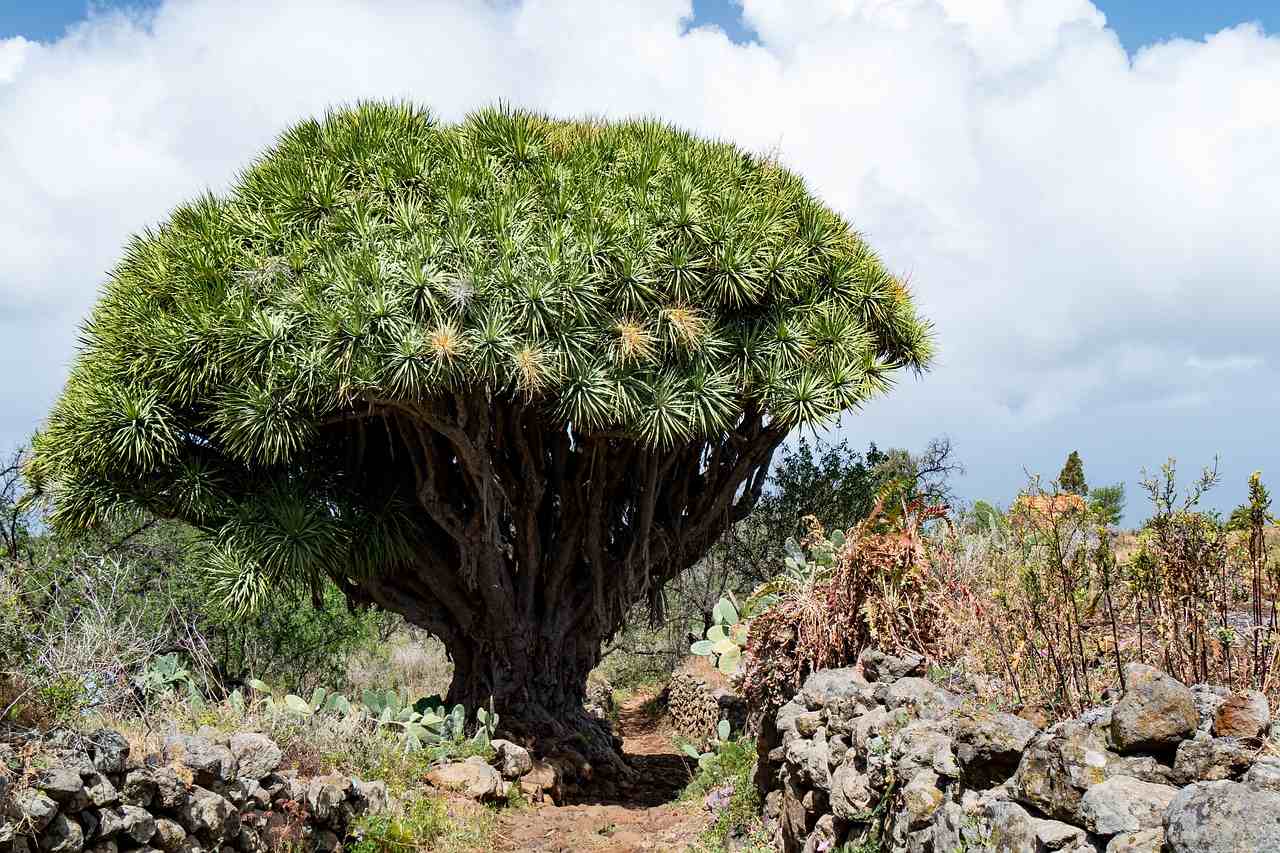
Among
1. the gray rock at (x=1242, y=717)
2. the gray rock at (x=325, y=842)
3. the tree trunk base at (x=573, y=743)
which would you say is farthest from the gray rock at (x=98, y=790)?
the tree trunk base at (x=573, y=743)

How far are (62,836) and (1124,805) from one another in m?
4.28

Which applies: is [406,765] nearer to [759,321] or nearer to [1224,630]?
[759,321]

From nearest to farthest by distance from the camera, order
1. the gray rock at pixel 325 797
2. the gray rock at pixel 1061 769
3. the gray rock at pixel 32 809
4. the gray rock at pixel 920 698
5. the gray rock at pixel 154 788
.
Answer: the gray rock at pixel 1061 769
the gray rock at pixel 32 809
the gray rock at pixel 920 698
the gray rock at pixel 154 788
the gray rock at pixel 325 797

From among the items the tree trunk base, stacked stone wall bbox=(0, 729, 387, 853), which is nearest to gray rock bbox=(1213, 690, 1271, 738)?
stacked stone wall bbox=(0, 729, 387, 853)

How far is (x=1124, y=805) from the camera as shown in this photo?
297 centimetres

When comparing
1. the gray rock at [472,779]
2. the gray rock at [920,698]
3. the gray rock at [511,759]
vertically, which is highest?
the gray rock at [920,698]

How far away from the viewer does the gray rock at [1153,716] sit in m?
3.12

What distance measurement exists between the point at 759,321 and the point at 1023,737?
635 centimetres

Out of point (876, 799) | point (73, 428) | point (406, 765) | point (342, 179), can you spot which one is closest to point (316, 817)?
point (406, 765)

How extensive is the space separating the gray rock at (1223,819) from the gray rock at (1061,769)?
1.55 feet

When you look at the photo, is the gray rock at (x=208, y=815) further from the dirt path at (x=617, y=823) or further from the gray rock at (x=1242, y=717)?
the gray rock at (x=1242, y=717)

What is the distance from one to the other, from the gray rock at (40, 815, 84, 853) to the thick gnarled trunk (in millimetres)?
5028

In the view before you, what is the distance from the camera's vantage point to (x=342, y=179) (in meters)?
9.80

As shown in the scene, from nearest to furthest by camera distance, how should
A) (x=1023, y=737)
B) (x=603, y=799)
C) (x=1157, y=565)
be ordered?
(x=1023, y=737)
(x=1157, y=565)
(x=603, y=799)
